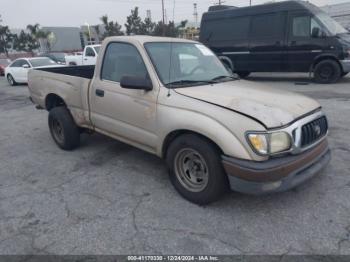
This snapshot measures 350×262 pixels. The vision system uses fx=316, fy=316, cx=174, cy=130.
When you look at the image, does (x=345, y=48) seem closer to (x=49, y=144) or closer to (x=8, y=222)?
(x=49, y=144)

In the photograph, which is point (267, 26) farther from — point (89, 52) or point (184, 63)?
point (89, 52)

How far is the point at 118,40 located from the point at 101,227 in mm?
2425

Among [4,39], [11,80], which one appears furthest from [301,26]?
[4,39]

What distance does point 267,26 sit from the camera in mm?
11312

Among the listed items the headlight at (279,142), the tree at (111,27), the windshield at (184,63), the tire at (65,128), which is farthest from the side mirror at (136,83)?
the tree at (111,27)

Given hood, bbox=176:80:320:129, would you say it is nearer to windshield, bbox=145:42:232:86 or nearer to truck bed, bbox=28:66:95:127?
windshield, bbox=145:42:232:86

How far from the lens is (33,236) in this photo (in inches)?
115

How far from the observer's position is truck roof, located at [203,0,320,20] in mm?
10570

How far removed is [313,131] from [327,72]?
28.1 ft

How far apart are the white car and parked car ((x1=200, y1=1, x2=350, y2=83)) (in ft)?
27.3

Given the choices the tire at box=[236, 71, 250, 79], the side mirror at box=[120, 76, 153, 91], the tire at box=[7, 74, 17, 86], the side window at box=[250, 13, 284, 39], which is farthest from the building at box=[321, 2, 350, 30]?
the side mirror at box=[120, 76, 153, 91]

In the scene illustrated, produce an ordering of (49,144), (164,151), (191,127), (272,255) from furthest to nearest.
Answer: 1. (49,144)
2. (164,151)
3. (191,127)
4. (272,255)

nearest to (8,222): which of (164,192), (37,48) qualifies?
(164,192)

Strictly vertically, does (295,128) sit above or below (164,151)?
above
